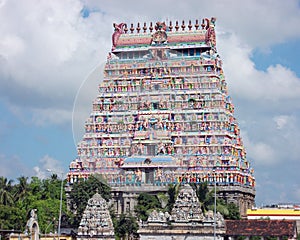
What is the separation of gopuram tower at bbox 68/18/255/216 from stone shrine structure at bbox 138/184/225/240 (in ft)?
89.8

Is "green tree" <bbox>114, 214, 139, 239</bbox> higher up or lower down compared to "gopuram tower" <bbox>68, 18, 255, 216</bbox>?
lower down

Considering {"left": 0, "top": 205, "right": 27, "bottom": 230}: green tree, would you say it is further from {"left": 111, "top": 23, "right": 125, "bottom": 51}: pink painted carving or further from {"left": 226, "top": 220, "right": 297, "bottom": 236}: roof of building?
{"left": 111, "top": 23, "right": 125, "bottom": 51}: pink painted carving

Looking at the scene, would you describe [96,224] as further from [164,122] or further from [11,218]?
[164,122]

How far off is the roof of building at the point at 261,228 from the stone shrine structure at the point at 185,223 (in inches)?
50.7

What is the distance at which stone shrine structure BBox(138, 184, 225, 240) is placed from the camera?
8000 cm

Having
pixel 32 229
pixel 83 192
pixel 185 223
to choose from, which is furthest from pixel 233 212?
pixel 32 229

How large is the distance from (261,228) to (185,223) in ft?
27.1

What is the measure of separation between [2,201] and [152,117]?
91.8 feet

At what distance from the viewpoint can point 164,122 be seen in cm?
11756

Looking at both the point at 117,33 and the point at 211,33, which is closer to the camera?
the point at 211,33

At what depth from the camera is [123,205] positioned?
115 m

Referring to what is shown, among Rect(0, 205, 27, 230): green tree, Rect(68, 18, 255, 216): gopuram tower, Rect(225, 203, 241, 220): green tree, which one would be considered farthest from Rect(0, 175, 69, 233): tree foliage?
Rect(225, 203, 241, 220): green tree

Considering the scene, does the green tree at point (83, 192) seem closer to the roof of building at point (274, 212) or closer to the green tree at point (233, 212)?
the green tree at point (233, 212)

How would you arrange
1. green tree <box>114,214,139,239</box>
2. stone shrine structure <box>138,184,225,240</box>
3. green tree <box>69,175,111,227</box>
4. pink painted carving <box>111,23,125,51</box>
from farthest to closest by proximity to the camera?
pink painted carving <box>111,23,125,51</box>
green tree <box>69,175,111,227</box>
green tree <box>114,214,139,239</box>
stone shrine structure <box>138,184,225,240</box>
